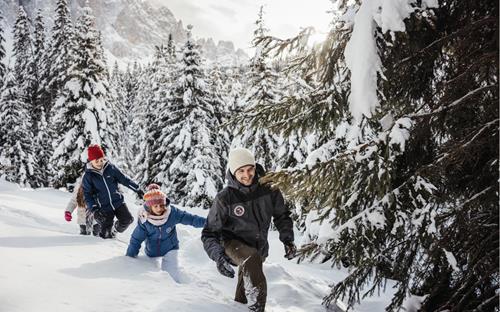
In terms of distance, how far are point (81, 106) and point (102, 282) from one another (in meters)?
18.0

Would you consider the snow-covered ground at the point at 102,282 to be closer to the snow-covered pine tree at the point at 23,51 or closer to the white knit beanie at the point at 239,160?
the white knit beanie at the point at 239,160

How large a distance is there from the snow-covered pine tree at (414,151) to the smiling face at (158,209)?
2.46 meters

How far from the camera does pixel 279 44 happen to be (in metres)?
4.44

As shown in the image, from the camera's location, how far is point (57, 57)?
3116 cm

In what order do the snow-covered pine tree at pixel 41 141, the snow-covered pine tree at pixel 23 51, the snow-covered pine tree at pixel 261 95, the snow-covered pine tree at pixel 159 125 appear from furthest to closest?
1. the snow-covered pine tree at pixel 23 51
2. the snow-covered pine tree at pixel 41 141
3. the snow-covered pine tree at pixel 159 125
4. the snow-covered pine tree at pixel 261 95

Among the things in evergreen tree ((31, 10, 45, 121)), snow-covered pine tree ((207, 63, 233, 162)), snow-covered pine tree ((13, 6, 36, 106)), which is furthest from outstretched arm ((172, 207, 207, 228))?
snow-covered pine tree ((13, 6, 36, 106))

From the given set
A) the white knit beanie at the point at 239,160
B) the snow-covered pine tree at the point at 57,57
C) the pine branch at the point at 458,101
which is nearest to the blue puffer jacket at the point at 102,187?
the white knit beanie at the point at 239,160

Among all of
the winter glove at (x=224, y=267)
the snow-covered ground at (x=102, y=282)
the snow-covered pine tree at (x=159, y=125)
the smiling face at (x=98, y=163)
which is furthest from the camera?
the snow-covered pine tree at (x=159, y=125)

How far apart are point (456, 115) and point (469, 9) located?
1.01 metres

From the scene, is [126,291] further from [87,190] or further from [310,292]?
[87,190]

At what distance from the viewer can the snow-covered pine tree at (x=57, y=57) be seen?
1117 inches

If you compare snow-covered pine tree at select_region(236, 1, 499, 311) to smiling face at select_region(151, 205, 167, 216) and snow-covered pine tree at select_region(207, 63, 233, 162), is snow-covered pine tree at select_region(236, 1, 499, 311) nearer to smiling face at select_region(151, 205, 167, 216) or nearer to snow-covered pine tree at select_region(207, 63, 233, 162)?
smiling face at select_region(151, 205, 167, 216)

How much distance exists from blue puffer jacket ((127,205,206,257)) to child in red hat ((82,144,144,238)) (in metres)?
1.57

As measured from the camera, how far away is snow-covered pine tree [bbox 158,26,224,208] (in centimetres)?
2188
